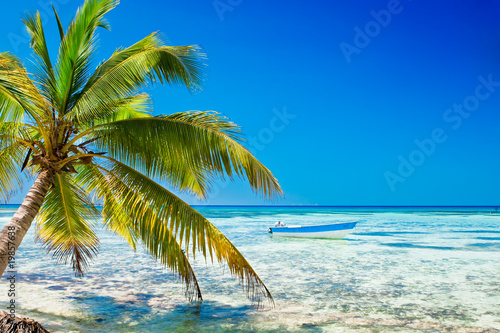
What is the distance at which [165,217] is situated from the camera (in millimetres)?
4633

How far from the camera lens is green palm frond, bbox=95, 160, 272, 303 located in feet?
15.1

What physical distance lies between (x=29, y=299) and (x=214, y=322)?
12.5ft

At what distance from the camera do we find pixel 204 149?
4.69 metres

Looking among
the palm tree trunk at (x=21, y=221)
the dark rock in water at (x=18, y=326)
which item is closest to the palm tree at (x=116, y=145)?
the palm tree trunk at (x=21, y=221)

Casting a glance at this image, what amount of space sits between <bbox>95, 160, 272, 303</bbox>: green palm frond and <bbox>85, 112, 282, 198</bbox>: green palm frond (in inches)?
14.6

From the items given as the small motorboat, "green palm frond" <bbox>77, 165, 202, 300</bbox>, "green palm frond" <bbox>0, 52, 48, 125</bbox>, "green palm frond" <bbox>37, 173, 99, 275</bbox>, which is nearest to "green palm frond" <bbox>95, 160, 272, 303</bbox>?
"green palm frond" <bbox>77, 165, 202, 300</bbox>

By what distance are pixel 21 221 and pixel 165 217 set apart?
5.21 ft

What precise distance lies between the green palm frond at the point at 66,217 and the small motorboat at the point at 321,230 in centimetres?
1337

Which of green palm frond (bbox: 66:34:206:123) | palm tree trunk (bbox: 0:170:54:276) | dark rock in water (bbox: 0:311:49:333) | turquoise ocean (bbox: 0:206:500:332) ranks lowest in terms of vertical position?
turquoise ocean (bbox: 0:206:500:332)

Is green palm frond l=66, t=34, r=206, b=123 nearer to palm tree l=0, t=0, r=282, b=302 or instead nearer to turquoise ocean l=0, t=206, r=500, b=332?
palm tree l=0, t=0, r=282, b=302

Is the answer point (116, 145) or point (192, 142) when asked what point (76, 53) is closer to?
point (116, 145)

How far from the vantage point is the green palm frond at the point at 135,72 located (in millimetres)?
4871

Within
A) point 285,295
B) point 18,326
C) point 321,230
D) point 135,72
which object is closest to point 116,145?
point 135,72

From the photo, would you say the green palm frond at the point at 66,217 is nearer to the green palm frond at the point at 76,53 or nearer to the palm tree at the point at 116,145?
the palm tree at the point at 116,145
